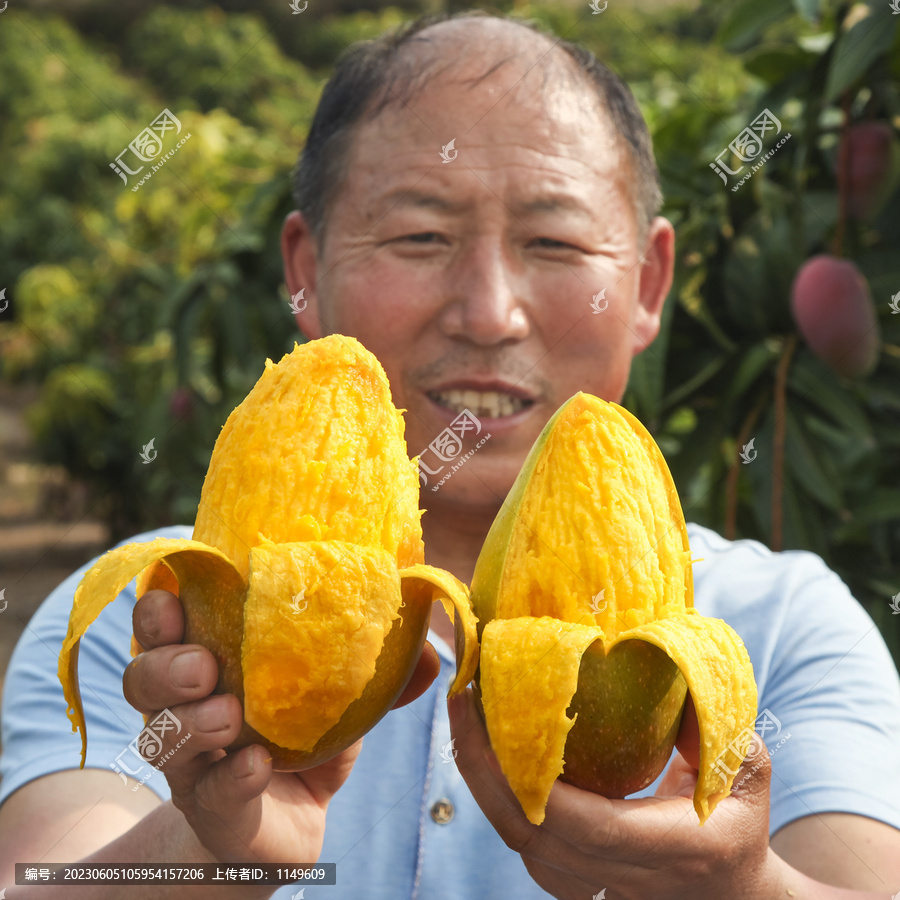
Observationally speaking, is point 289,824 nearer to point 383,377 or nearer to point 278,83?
point 383,377

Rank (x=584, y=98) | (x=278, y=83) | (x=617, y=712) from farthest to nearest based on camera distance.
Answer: (x=278, y=83) → (x=584, y=98) → (x=617, y=712)

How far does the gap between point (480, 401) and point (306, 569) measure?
760 millimetres

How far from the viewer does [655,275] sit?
2.12 meters

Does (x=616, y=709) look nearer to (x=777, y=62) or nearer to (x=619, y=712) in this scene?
(x=619, y=712)

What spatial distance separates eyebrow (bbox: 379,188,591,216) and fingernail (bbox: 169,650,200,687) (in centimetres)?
97

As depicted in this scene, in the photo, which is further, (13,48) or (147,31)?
(147,31)

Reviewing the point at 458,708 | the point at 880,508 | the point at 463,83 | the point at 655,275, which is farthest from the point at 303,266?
the point at 880,508

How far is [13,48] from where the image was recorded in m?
13.7

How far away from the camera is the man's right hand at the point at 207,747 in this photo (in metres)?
1.00

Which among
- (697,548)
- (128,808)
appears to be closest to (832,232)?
(697,548)

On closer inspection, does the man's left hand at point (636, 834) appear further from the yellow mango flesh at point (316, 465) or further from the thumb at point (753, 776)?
the yellow mango flesh at point (316, 465)

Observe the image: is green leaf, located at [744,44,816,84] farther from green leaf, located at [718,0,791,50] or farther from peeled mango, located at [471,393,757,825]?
peeled mango, located at [471,393,757,825]

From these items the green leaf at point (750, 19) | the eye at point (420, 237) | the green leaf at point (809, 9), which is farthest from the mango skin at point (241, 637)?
the green leaf at point (750, 19)

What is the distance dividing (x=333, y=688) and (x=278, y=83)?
10249 mm
